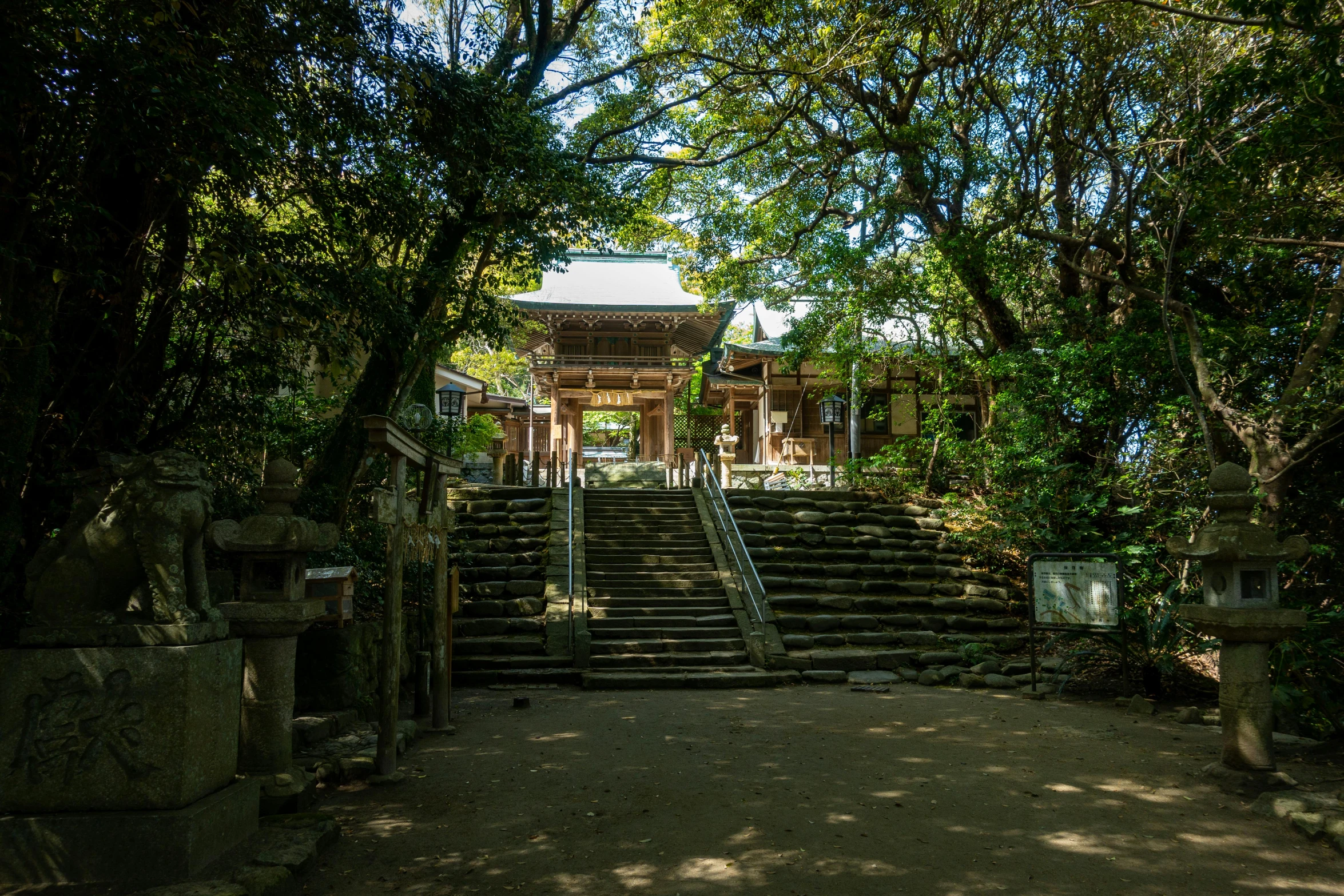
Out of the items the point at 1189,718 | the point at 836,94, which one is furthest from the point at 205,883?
the point at 836,94

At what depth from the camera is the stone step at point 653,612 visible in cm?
990

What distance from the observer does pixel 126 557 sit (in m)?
3.41

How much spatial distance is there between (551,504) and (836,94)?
7598 mm

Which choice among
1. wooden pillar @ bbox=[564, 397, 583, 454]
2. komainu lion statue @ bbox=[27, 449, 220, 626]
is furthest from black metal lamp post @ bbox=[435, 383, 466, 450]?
komainu lion statue @ bbox=[27, 449, 220, 626]

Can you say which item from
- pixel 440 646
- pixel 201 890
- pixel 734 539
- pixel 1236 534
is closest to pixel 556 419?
pixel 734 539

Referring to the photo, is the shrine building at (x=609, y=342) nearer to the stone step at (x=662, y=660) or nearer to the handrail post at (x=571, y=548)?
the handrail post at (x=571, y=548)

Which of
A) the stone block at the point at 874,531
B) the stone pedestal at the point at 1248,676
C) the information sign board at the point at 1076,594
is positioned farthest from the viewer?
the stone block at the point at 874,531

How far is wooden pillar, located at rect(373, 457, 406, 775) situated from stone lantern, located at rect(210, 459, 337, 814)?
0.69 m

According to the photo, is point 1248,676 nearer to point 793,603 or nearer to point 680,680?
point 680,680

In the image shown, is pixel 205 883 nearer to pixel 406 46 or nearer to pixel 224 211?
pixel 224 211

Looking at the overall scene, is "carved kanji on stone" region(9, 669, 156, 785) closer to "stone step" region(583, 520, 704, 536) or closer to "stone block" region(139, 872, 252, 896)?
"stone block" region(139, 872, 252, 896)

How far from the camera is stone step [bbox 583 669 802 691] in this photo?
8.36 meters

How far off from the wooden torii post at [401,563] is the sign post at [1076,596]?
550 centimetres

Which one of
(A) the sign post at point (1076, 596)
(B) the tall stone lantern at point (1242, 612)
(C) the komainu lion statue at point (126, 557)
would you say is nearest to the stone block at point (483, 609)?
(A) the sign post at point (1076, 596)
